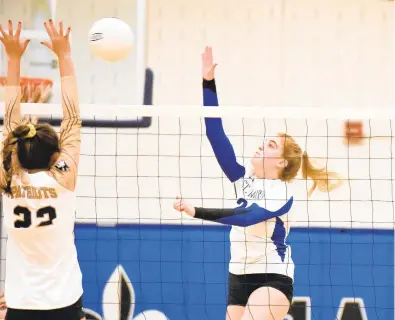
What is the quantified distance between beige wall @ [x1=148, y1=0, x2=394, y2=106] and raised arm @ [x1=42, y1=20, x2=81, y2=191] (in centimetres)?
280

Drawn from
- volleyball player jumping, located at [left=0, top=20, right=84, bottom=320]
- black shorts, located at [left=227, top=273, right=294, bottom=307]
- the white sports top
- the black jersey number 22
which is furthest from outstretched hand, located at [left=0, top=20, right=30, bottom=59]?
black shorts, located at [left=227, top=273, right=294, bottom=307]

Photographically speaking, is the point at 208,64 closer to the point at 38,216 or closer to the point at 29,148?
the point at 29,148

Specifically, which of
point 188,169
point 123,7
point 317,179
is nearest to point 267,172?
point 317,179

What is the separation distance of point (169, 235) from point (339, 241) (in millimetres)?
1386

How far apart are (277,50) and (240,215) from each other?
2.33 metres

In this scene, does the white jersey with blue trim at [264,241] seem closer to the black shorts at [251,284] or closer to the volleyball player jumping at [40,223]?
the black shorts at [251,284]

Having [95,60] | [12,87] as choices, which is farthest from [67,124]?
[95,60]

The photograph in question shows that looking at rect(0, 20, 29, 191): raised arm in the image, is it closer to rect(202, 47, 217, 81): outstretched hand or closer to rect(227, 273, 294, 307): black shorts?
rect(202, 47, 217, 81): outstretched hand

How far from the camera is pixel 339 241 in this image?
230 inches

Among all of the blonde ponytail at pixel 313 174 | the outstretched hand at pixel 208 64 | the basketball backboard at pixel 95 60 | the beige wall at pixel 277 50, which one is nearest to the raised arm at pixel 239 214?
the blonde ponytail at pixel 313 174

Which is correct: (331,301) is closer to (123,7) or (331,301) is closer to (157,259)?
(157,259)

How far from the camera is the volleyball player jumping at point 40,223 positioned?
285cm

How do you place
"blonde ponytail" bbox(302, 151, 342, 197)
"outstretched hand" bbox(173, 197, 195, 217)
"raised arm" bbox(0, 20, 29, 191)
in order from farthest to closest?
"blonde ponytail" bbox(302, 151, 342, 197) < "outstretched hand" bbox(173, 197, 195, 217) < "raised arm" bbox(0, 20, 29, 191)

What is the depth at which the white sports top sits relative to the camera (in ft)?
9.34
